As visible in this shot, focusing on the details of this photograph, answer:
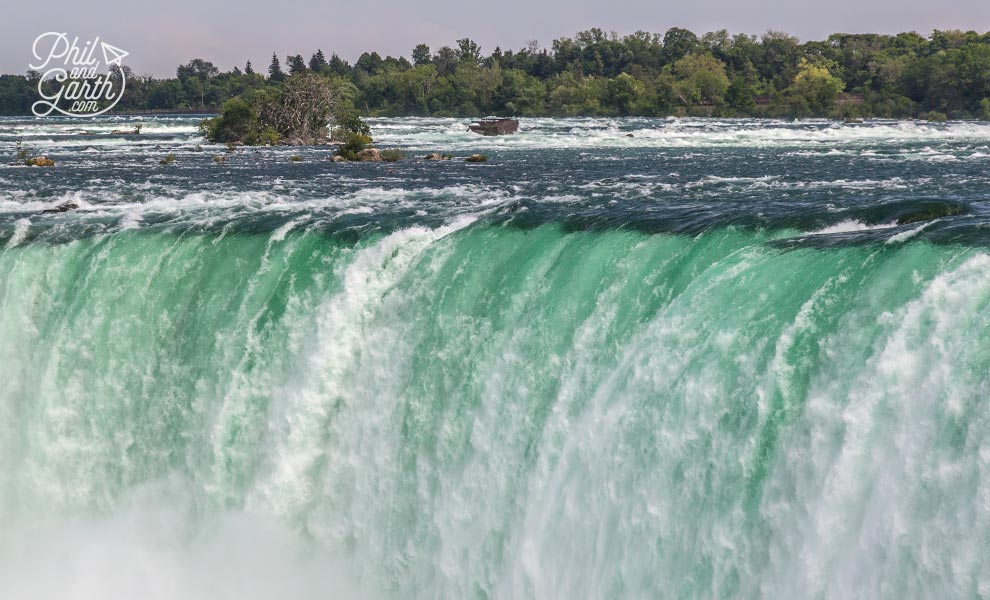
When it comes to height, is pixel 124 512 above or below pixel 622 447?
below

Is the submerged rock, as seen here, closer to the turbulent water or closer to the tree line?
the turbulent water

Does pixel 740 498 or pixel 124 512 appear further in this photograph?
pixel 124 512

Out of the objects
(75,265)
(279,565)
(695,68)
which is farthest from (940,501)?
(695,68)

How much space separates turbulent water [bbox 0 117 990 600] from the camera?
9.54m

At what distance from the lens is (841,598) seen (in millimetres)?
9125

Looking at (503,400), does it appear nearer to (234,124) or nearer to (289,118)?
(289,118)

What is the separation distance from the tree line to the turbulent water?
57686 mm

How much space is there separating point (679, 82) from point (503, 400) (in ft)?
433

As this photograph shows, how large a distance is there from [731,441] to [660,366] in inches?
47.8

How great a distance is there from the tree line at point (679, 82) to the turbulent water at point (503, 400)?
57686 mm

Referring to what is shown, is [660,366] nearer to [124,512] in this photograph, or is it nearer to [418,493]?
[418,493]

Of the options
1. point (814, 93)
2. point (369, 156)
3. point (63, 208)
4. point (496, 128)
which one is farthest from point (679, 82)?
point (63, 208)

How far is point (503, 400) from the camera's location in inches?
509

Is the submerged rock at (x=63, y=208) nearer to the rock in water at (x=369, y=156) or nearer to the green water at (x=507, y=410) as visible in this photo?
the green water at (x=507, y=410)
